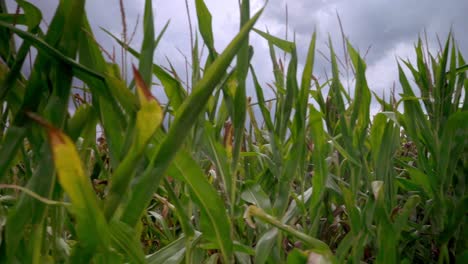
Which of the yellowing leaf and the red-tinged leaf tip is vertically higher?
the red-tinged leaf tip

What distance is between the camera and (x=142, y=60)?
0.55m

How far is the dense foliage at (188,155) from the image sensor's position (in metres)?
0.48

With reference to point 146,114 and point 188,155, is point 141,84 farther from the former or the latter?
point 188,155

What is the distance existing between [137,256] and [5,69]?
0.91ft

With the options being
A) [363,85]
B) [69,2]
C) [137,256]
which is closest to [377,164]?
[363,85]

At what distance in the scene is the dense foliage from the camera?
0.48m

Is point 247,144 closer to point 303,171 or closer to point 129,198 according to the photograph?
point 303,171

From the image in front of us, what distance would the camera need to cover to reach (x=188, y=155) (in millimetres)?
562

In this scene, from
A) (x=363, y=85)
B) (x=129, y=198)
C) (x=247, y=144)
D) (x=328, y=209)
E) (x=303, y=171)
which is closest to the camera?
(x=129, y=198)

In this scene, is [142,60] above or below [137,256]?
above

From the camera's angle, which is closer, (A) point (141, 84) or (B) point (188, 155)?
(A) point (141, 84)

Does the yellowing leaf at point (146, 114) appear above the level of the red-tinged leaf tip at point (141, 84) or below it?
below

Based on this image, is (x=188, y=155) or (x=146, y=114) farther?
(x=188, y=155)

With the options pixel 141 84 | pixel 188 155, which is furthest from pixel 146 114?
pixel 188 155
